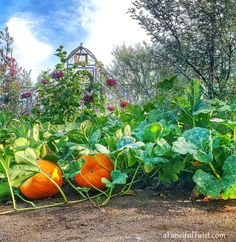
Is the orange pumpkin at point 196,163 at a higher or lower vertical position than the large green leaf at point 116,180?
higher

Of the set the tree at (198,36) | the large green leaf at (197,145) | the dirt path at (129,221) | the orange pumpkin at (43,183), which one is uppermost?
the tree at (198,36)

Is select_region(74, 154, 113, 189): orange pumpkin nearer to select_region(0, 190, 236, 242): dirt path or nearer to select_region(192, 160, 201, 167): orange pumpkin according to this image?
select_region(0, 190, 236, 242): dirt path

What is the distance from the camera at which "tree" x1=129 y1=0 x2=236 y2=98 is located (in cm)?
443

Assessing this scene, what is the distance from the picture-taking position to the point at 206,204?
5.03 ft

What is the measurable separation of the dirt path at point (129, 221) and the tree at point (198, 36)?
2.68m

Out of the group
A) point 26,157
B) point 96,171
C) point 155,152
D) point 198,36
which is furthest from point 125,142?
point 198,36

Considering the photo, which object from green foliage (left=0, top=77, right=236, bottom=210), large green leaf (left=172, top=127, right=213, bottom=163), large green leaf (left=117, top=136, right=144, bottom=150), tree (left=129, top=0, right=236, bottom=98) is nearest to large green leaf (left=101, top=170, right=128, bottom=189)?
green foliage (left=0, top=77, right=236, bottom=210)

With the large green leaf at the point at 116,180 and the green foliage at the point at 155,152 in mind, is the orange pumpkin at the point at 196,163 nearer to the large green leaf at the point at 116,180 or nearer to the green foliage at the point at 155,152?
the green foliage at the point at 155,152

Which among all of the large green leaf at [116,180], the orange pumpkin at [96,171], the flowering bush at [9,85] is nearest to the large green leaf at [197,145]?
the large green leaf at [116,180]

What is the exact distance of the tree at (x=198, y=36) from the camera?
14.5ft

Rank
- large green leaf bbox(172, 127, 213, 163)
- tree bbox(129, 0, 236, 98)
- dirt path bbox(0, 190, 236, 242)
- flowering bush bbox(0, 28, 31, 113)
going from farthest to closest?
flowering bush bbox(0, 28, 31, 113), tree bbox(129, 0, 236, 98), large green leaf bbox(172, 127, 213, 163), dirt path bbox(0, 190, 236, 242)

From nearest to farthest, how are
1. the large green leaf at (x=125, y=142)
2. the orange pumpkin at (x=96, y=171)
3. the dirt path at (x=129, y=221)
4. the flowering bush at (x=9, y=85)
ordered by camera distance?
1. the dirt path at (x=129, y=221)
2. the large green leaf at (x=125, y=142)
3. the orange pumpkin at (x=96, y=171)
4. the flowering bush at (x=9, y=85)

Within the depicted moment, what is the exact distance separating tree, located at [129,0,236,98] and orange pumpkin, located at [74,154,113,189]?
2511 millimetres

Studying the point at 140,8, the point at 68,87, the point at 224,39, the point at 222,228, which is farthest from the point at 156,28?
the point at 222,228
